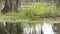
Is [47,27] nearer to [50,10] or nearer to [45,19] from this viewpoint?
[45,19]

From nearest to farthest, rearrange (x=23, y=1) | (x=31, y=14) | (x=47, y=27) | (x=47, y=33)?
(x=47, y=33) < (x=47, y=27) < (x=31, y=14) < (x=23, y=1)

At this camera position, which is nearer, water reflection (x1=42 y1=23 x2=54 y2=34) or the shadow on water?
the shadow on water

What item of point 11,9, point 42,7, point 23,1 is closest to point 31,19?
point 42,7

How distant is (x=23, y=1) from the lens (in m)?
16.6

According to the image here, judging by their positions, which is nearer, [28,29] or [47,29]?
[28,29]

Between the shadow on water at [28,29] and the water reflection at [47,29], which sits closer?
the shadow on water at [28,29]

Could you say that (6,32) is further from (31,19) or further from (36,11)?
(36,11)

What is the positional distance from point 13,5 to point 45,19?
142 inches

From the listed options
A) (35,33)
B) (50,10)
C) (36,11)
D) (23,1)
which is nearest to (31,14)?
(36,11)

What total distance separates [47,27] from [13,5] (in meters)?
5.18

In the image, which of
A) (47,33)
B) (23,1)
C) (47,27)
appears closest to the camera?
(47,33)

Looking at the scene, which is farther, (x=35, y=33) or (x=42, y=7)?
(x=42, y=7)

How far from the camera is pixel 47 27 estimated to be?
8.51 meters

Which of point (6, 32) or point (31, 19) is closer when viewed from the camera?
point (6, 32)
